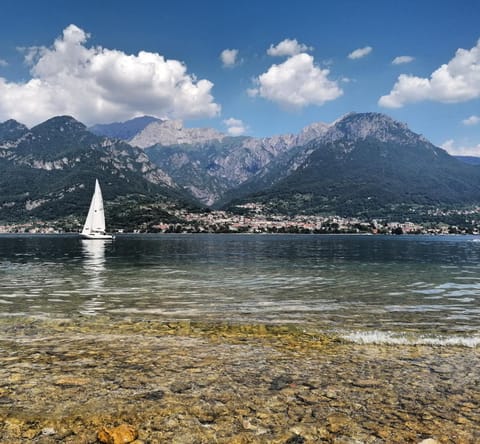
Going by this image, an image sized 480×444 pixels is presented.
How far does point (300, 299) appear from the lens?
90.4 feet

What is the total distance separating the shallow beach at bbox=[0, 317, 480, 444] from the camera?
290 inches

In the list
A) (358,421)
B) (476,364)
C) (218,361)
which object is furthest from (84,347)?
(476,364)

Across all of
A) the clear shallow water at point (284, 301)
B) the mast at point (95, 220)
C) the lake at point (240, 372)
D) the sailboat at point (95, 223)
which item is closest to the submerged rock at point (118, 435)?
the lake at point (240, 372)

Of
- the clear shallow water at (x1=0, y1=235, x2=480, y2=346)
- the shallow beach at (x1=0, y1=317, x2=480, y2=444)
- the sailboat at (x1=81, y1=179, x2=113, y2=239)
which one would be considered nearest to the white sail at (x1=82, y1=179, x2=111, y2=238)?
the sailboat at (x1=81, y1=179, x2=113, y2=239)

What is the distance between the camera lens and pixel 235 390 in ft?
30.9

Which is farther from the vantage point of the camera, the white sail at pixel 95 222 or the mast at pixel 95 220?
the mast at pixel 95 220

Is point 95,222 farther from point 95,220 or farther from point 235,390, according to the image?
point 235,390

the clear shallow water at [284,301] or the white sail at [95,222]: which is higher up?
the white sail at [95,222]

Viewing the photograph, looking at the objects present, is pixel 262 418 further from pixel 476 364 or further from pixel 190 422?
pixel 476 364

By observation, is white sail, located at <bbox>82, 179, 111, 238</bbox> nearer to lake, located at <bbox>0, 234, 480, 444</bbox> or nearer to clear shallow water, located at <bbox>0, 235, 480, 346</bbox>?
clear shallow water, located at <bbox>0, 235, 480, 346</bbox>

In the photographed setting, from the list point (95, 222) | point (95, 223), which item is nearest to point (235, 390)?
point (95, 222)

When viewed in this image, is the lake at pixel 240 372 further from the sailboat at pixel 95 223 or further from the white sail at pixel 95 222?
the white sail at pixel 95 222

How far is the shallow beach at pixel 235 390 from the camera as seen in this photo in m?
7.36

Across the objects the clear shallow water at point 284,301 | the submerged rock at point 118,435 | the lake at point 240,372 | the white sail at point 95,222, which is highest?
the white sail at point 95,222
